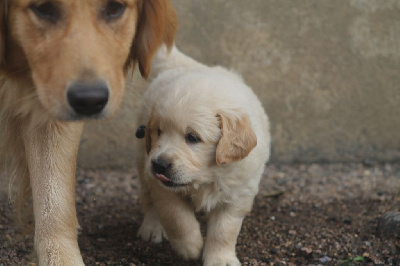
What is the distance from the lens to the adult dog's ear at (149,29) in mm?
3736

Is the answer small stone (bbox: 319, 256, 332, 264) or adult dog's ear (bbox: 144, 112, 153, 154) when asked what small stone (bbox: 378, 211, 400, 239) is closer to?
small stone (bbox: 319, 256, 332, 264)

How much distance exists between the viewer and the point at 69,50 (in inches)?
122

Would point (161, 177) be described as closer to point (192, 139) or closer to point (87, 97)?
point (192, 139)

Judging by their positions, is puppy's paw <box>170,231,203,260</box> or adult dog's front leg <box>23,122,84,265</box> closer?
adult dog's front leg <box>23,122,84,265</box>

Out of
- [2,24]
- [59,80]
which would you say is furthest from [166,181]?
[2,24]

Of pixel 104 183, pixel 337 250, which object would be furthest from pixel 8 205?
pixel 337 250

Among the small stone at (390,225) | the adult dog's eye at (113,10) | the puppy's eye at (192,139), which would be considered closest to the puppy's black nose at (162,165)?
the puppy's eye at (192,139)

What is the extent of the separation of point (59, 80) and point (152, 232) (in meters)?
1.67

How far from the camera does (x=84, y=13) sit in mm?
3195

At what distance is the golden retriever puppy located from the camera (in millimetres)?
3738

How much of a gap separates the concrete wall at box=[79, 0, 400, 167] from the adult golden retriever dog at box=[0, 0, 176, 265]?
1.74 meters

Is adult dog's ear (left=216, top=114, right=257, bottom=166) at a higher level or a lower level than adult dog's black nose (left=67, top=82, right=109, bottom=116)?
lower

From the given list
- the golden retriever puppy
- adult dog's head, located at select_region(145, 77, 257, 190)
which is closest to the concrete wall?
the golden retriever puppy

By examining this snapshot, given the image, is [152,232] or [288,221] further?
[288,221]
